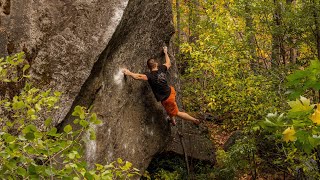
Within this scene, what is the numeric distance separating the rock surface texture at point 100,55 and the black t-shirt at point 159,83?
14.0 inches

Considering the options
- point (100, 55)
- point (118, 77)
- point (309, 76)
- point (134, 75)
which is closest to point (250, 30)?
point (134, 75)

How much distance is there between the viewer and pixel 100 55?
24.4 ft

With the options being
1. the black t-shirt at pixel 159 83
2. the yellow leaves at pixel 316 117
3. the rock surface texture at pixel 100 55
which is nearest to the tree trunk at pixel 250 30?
the rock surface texture at pixel 100 55

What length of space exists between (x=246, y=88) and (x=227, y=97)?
885mm

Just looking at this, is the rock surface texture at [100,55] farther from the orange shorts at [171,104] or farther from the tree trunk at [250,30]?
the tree trunk at [250,30]

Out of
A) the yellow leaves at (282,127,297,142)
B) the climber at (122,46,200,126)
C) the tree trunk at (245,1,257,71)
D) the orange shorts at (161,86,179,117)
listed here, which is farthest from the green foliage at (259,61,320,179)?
the tree trunk at (245,1,257,71)

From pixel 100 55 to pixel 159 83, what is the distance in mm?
1995

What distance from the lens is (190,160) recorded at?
12008mm

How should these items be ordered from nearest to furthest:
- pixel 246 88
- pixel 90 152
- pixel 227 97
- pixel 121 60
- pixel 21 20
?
1. pixel 21 20
2. pixel 90 152
3. pixel 121 60
4. pixel 246 88
5. pixel 227 97

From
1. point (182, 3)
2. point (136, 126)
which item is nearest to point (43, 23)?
point (136, 126)

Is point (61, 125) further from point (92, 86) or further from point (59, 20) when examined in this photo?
point (59, 20)

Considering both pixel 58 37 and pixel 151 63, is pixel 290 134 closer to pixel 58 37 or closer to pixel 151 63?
pixel 58 37

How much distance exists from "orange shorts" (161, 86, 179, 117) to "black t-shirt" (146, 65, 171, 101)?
162 mm

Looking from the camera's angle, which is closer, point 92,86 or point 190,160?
point 92,86
